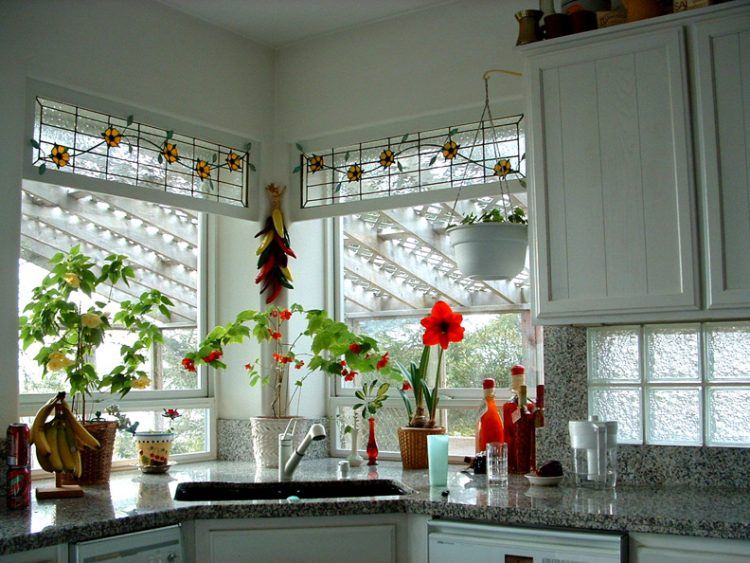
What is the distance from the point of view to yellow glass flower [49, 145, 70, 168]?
3.14 m

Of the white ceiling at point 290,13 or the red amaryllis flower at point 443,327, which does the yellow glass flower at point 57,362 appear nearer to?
the red amaryllis flower at point 443,327

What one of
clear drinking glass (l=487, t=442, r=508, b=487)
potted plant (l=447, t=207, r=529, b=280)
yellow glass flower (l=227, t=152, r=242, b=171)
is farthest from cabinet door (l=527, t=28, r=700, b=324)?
yellow glass flower (l=227, t=152, r=242, b=171)

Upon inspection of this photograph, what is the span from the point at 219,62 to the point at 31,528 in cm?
224

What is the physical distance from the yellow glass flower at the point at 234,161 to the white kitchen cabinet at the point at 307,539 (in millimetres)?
1740

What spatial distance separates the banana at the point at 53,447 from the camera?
2795 millimetres

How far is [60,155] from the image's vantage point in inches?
124

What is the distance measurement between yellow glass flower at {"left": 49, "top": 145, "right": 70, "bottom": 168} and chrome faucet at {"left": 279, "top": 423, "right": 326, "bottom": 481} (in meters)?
1.33

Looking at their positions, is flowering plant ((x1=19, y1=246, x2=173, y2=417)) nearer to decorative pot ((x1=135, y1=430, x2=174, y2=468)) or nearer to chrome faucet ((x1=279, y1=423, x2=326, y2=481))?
decorative pot ((x1=135, y1=430, x2=174, y2=468))

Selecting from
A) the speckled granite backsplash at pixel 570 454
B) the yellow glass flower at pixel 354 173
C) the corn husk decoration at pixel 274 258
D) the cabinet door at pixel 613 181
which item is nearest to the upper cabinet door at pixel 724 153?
the cabinet door at pixel 613 181

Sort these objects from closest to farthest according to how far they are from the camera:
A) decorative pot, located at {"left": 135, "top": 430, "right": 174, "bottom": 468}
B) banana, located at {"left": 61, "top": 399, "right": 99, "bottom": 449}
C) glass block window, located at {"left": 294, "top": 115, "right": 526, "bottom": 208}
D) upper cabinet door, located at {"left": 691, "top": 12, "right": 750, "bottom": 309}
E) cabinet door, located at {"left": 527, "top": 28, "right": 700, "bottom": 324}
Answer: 1. upper cabinet door, located at {"left": 691, "top": 12, "right": 750, "bottom": 309}
2. cabinet door, located at {"left": 527, "top": 28, "right": 700, "bottom": 324}
3. banana, located at {"left": 61, "top": 399, "right": 99, "bottom": 449}
4. decorative pot, located at {"left": 135, "top": 430, "right": 174, "bottom": 468}
5. glass block window, located at {"left": 294, "top": 115, "right": 526, "bottom": 208}

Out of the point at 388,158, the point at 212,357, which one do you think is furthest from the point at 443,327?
the point at 212,357

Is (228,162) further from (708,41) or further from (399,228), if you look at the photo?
(708,41)

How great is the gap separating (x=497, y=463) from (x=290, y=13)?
2.12m

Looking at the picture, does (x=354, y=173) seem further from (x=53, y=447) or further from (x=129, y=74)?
(x=53, y=447)
